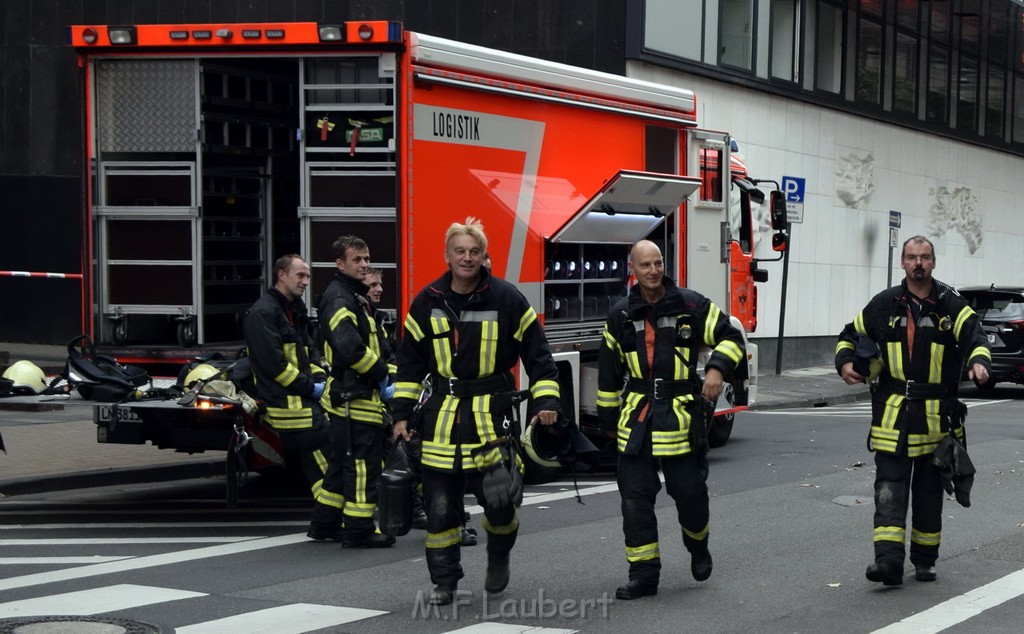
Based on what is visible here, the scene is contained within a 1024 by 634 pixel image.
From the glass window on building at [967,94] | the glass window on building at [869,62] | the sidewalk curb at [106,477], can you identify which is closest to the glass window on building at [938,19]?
the glass window on building at [967,94]

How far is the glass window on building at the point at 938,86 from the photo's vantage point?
30422mm

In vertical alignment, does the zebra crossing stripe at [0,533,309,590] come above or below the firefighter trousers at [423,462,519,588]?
below

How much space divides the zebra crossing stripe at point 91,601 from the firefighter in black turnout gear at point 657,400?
2.28 m

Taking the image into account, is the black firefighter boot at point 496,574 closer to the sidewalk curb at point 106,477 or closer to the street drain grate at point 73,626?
the street drain grate at point 73,626

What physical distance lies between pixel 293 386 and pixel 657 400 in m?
2.77

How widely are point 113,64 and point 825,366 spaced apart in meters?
18.2

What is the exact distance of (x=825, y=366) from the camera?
86.1 ft

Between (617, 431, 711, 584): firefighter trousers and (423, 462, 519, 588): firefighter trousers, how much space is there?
61 centimetres

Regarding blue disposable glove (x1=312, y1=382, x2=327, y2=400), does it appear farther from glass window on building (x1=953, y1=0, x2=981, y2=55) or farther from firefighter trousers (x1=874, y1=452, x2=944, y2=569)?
glass window on building (x1=953, y1=0, x2=981, y2=55)

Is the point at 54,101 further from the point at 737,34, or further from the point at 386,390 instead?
the point at 386,390

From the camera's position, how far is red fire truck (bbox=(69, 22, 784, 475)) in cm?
1005

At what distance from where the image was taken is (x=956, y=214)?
31.6m

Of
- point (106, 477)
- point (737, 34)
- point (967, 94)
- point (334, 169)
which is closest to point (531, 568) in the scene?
point (334, 169)

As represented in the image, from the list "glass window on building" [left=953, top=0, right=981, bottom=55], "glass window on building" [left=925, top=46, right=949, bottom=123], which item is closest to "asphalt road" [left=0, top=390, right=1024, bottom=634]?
"glass window on building" [left=925, top=46, right=949, bottom=123]
